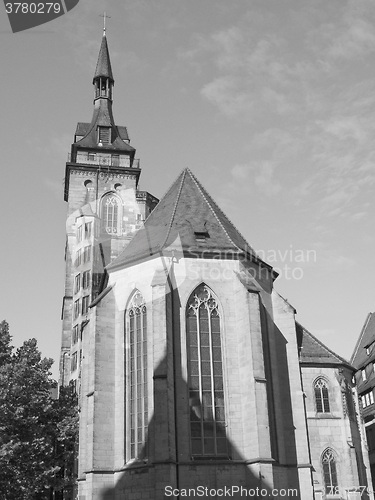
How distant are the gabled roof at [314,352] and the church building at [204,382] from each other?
0.21ft

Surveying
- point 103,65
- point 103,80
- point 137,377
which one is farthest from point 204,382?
point 103,65

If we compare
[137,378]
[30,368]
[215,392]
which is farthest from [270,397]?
[30,368]

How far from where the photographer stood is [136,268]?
26172 mm

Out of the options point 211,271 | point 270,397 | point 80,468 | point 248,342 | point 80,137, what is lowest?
point 80,468

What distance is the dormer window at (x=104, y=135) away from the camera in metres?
46.7

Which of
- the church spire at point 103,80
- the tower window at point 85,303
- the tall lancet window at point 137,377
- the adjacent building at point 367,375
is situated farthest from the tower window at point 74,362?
the church spire at point 103,80

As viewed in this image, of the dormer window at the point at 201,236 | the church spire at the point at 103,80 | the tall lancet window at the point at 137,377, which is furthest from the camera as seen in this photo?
the church spire at the point at 103,80

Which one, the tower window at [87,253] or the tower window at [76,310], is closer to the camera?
the tower window at [76,310]

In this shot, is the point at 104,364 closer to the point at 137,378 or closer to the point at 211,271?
the point at 137,378

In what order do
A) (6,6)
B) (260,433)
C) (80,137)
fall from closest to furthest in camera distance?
1. (6,6)
2. (260,433)
3. (80,137)

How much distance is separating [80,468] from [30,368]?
6.05 m

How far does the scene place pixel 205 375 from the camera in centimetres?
2386

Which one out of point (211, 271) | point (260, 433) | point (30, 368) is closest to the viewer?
point (260, 433)

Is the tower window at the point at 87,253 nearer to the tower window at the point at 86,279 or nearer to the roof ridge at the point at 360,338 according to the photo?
the tower window at the point at 86,279
